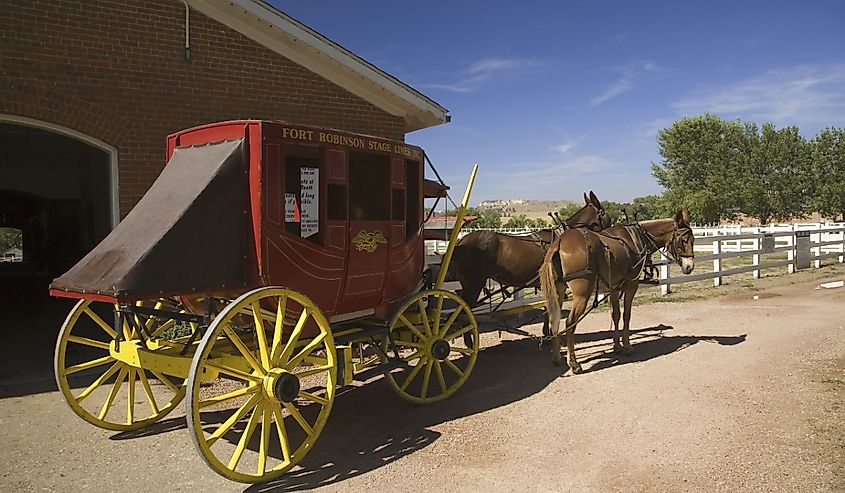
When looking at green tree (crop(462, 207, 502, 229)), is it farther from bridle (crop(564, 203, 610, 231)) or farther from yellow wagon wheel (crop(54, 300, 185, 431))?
yellow wagon wheel (crop(54, 300, 185, 431))

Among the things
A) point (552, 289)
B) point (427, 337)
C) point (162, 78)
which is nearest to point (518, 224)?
point (552, 289)

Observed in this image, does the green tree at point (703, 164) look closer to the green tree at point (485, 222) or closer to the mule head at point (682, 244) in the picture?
the green tree at point (485, 222)

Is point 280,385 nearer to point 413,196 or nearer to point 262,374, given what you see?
point 262,374

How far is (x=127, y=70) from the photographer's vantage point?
7730mm

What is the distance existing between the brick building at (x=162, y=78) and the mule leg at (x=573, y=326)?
4197 millimetres

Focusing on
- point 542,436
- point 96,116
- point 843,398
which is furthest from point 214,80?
point 843,398

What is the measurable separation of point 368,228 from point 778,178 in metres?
52.8

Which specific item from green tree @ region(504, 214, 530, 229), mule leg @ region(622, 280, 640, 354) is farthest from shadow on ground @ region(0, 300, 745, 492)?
green tree @ region(504, 214, 530, 229)

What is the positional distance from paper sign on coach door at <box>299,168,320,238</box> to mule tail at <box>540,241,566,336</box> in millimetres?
3623

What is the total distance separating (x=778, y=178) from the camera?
4888 centimetres

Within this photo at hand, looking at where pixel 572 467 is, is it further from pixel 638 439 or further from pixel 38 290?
pixel 38 290

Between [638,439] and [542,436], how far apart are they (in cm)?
82

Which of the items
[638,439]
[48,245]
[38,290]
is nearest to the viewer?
[638,439]

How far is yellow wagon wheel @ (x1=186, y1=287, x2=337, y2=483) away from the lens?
4074 millimetres
